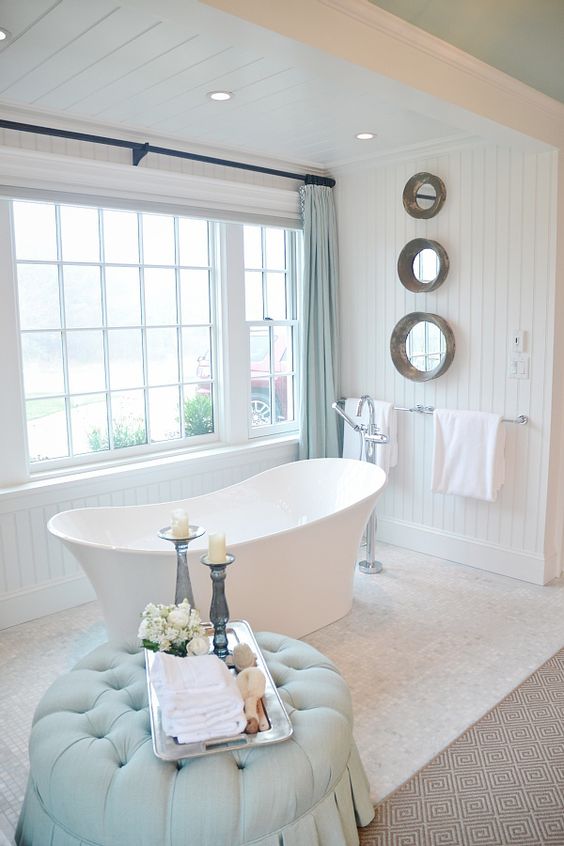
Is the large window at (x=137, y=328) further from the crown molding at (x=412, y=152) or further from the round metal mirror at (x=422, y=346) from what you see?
the round metal mirror at (x=422, y=346)

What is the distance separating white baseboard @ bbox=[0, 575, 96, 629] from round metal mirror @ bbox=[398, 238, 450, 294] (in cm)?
254

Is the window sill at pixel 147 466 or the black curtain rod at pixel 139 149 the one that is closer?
the black curtain rod at pixel 139 149

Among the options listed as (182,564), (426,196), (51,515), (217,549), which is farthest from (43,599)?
(426,196)

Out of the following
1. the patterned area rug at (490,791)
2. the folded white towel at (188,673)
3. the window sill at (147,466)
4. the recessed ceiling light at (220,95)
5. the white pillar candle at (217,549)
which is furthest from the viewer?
the window sill at (147,466)

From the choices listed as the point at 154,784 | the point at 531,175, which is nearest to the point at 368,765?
the point at 154,784

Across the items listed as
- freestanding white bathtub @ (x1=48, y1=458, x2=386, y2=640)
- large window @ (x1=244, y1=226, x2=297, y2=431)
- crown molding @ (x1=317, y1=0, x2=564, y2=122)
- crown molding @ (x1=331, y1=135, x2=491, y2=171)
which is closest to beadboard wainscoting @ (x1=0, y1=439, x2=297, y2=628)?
freestanding white bathtub @ (x1=48, y1=458, x2=386, y2=640)

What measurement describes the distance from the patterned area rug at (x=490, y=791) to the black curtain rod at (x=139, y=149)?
123 inches

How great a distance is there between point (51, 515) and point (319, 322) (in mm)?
2059

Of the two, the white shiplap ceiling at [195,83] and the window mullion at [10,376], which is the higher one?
the white shiplap ceiling at [195,83]

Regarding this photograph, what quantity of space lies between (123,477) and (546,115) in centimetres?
284

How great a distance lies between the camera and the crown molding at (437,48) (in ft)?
7.60

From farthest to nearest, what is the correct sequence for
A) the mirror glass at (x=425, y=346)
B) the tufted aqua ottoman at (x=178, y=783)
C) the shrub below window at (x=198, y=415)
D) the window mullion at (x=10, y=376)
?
the shrub below window at (x=198, y=415), the mirror glass at (x=425, y=346), the window mullion at (x=10, y=376), the tufted aqua ottoman at (x=178, y=783)

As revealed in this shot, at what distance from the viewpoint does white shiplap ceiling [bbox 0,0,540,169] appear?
2262 millimetres

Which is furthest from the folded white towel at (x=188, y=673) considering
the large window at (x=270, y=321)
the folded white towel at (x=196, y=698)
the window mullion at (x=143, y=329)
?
the large window at (x=270, y=321)
